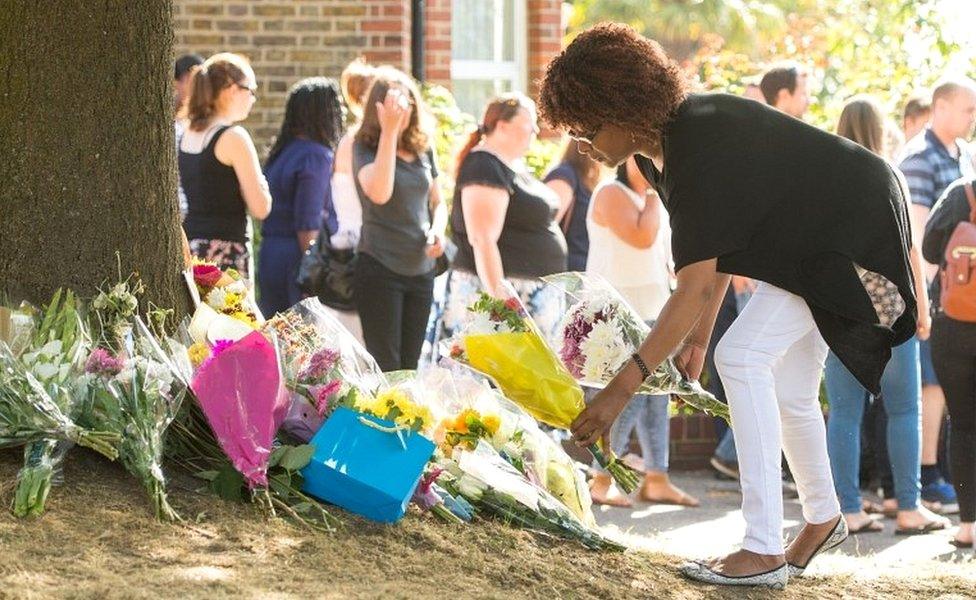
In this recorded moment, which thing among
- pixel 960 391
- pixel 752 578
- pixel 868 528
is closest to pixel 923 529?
pixel 868 528

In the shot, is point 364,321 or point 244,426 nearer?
point 244,426

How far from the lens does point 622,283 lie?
8336 millimetres

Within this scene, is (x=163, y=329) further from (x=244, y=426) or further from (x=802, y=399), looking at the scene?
(x=802, y=399)

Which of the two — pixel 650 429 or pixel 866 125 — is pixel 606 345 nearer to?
pixel 866 125

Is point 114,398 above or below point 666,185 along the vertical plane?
below

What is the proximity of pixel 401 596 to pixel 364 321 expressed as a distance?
12.6 ft

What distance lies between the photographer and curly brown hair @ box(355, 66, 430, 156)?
8.17 metres

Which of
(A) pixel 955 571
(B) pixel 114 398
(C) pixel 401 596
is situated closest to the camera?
(C) pixel 401 596

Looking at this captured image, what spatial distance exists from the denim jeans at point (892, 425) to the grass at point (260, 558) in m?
2.63

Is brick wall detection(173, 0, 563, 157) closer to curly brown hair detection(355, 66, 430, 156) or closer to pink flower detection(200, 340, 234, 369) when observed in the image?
curly brown hair detection(355, 66, 430, 156)

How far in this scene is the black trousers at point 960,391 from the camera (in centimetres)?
733

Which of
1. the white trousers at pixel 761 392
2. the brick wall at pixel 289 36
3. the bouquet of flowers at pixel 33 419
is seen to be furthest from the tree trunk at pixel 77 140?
the brick wall at pixel 289 36

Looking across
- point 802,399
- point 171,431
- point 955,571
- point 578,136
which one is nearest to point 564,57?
point 578,136

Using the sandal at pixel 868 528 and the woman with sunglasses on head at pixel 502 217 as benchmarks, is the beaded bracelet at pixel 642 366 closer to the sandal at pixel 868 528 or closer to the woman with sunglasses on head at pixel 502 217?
the woman with sunglasses on head at pixel 502 217
